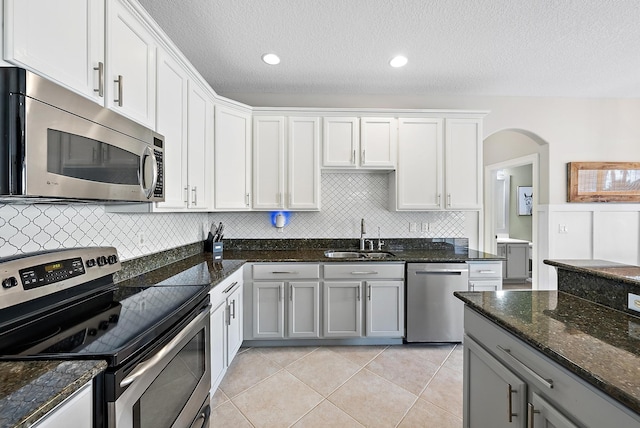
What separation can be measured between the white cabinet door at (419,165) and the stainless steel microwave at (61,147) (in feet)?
7.93

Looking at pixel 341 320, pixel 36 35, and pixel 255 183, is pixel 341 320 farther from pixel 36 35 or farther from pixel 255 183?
pixel 36 35

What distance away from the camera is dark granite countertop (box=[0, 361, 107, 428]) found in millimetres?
592

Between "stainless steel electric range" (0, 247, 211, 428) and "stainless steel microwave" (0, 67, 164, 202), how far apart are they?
39cm

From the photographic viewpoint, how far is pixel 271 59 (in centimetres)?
258

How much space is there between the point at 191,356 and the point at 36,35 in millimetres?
1455

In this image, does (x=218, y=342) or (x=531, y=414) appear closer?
(x=531, y=414)

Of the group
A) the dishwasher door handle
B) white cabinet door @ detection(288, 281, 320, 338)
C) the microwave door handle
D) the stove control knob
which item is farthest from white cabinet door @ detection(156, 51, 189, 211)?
the dishwasher door handle

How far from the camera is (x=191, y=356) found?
1.44m

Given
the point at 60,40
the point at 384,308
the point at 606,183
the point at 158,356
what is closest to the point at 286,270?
the point at 384,308

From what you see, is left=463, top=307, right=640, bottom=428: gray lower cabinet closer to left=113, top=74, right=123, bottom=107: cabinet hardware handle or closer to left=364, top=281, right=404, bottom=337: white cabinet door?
left=364, top=281, right=404, bottom=337: white cabinet door

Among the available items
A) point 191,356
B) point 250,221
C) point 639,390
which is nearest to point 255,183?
point 250,221

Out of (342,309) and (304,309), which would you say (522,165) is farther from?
(304,309)

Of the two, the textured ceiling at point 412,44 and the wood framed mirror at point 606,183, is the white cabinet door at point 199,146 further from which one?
the wood framed mirror at point 606,183

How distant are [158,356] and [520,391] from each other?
4.43 ft
